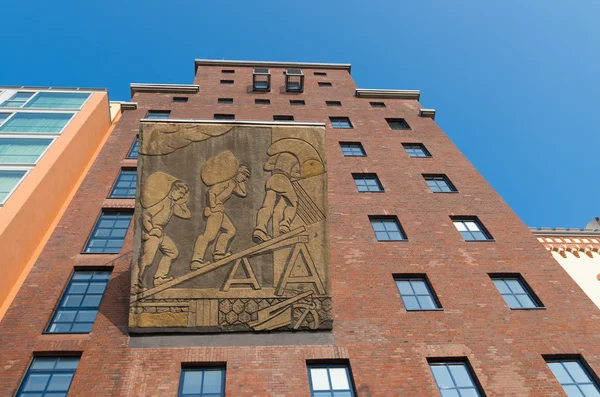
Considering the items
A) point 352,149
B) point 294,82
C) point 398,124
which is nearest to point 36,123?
point 352,149

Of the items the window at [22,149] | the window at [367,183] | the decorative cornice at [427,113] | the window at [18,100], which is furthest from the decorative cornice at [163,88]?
the decorative cornice at [427,113]

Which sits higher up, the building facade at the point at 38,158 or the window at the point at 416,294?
the building facade at the point at 38,158

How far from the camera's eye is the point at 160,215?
13.5 meters

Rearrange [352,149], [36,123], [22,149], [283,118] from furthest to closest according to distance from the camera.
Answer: [283,118] → [352,149] → [36,123] → [22,149]

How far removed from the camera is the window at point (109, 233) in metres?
15.1

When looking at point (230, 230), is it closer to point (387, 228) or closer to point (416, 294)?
point (416, 294)

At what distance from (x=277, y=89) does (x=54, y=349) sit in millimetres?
21783

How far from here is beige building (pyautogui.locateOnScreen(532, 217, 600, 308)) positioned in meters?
18.7

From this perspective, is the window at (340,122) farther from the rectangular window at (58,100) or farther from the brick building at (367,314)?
the rectangular window at (58,100)

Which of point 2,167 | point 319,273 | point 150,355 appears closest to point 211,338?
point 150,355

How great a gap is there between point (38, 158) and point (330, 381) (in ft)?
41.8

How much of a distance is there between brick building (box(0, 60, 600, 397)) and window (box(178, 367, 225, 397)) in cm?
3

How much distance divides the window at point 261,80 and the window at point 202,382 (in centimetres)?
2095

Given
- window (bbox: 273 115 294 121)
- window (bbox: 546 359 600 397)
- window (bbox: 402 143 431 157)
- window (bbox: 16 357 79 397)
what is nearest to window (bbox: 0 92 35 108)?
window (bbox: 273 115 294 121)
